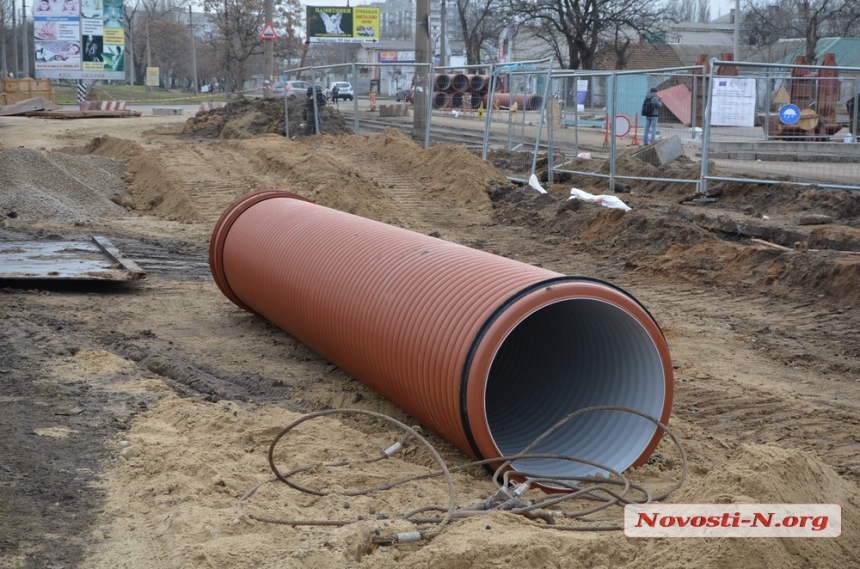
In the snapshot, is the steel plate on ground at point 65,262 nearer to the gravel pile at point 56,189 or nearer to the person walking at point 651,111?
the gravel pile at point 56,189

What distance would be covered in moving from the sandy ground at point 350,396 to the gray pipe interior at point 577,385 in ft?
1.08

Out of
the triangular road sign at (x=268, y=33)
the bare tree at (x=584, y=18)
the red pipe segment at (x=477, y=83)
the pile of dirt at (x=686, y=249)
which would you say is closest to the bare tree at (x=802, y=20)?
the bare tree at (x=584, y=18)

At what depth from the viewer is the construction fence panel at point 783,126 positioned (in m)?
15.3

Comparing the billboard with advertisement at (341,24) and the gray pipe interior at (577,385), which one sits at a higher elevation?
the billboard with advertisement at (341,24)

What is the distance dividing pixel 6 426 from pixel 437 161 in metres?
13.5

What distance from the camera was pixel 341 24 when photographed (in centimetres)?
7006

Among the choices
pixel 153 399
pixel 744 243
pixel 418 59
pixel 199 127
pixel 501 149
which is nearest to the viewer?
pixel 153 399

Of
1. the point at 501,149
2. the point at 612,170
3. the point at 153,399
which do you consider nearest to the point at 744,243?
the point at 612,170

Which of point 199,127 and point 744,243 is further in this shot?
point 199,127

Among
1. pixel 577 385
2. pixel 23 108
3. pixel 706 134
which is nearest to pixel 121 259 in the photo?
pixel 577 385

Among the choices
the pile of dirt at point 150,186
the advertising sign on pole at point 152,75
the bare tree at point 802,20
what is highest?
the bare tree at point 802,20

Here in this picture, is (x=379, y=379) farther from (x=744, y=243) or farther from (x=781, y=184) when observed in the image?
(x=781, y=184)

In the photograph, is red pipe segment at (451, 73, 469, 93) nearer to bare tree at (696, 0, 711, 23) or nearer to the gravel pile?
the gravel pile

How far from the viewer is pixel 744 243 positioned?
38.3 feet
